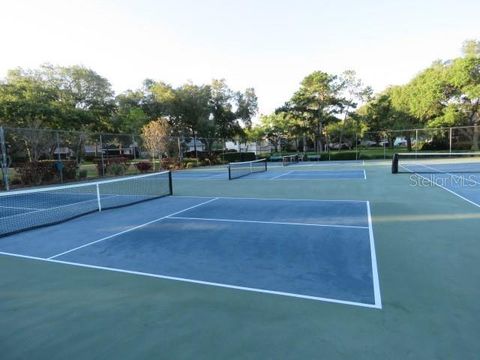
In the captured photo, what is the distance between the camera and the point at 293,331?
294cm

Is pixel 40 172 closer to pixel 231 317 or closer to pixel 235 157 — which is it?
pixel 231 317

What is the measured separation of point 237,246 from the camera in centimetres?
559

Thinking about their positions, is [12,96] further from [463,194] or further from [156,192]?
[463,194]

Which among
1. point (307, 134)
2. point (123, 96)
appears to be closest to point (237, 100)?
point (307, 134)

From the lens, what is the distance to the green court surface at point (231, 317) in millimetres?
2689

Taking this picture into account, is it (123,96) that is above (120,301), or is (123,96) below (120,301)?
above

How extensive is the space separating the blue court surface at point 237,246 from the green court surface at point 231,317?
24 centimetres

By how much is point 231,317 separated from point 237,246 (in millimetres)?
2376

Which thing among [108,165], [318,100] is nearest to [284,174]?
[108,165]

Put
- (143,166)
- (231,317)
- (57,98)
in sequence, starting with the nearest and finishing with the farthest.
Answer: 1. (231,317)
2. (143,166)
3. (57,98)

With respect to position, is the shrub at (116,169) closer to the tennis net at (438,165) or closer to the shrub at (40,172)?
the shrub at (40,172)

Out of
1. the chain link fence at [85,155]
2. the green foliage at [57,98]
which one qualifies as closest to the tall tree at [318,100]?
the chain link fence at [85,155]

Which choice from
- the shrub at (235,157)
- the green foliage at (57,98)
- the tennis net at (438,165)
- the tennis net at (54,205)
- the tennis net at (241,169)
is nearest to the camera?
the tennis net at (54,205)

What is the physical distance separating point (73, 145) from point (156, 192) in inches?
464
